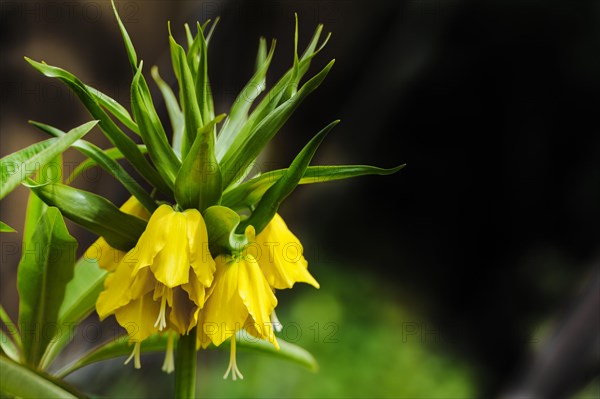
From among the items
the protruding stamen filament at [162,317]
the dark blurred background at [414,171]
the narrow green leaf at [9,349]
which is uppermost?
the dark blurred background at [414,171]

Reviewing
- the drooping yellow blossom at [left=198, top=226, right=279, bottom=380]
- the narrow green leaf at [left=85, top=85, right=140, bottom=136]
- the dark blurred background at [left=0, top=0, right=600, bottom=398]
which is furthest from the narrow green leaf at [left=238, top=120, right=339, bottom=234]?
the dark blurred background at [left=0, top=0, right=600, bottom=398]

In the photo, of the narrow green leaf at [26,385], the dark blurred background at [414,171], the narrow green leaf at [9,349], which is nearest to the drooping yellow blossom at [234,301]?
the narrow green leaf at [26,385]

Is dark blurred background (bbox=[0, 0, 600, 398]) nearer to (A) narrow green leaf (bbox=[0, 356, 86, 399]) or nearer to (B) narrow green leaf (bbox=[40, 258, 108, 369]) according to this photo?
(B) narrow green leaf (bbox=[40, 258, 108, 369])

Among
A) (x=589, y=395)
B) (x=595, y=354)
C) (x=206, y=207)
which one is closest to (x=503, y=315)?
(x=589, y=395)

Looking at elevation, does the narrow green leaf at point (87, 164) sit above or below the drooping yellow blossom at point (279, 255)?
above

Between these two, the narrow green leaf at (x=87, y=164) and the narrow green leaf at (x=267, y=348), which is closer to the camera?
the narrow green leaf at (x=87, y=164)

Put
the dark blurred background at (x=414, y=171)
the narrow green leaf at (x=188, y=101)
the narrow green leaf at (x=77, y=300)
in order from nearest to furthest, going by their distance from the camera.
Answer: the narrow green leaf at (x=188, y=101) → the narrow green leaf at (x=77, y=300) → the dark blurred background at (x=414, y=171)

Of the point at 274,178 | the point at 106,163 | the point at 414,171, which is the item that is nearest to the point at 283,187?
the point at 274,178

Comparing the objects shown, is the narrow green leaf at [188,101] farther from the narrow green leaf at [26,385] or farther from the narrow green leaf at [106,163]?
the narrow green leaf at [26,385]
